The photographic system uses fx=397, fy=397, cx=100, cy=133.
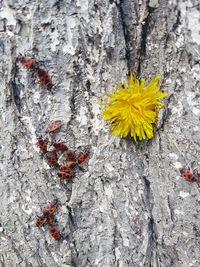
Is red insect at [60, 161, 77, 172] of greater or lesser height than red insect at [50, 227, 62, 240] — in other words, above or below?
above

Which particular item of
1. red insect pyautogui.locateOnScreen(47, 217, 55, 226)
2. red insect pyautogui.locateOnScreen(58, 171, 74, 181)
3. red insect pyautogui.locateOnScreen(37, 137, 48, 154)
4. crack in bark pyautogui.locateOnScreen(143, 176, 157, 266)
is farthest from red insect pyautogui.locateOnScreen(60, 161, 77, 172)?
crack in bark pyautogui.locateOnScreen(143, 176, 157, 266)

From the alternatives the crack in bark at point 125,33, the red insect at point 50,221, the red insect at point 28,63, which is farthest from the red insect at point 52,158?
the crack in bark at point 125,33

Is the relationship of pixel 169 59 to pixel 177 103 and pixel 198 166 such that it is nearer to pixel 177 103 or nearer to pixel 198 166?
pixel 177 103

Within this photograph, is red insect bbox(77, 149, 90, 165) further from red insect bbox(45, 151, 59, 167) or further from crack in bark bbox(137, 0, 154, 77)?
crack in bark bbox(137, 0, 154, 77)

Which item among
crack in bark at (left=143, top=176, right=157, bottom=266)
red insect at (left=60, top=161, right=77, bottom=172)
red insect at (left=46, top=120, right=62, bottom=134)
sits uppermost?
red insect at (left=46, top=120, right=62, bottom=134)

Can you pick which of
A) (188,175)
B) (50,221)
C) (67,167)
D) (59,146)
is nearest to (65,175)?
(67,167)

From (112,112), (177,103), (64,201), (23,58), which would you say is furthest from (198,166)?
(23,58)

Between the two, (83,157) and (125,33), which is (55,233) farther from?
(125,33)
